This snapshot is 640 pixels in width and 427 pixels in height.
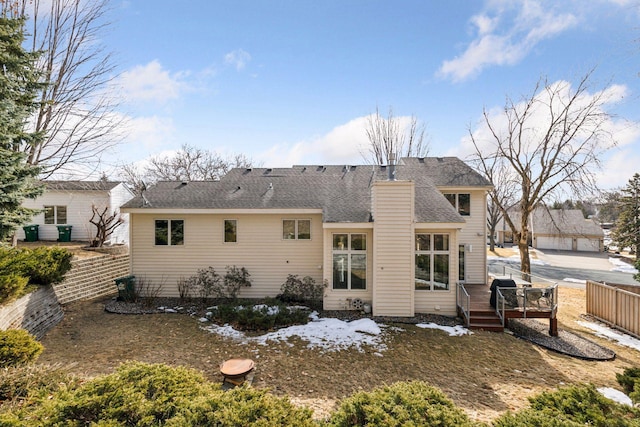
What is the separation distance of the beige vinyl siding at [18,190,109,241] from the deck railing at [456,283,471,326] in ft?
71.6

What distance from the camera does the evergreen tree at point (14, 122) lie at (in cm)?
797

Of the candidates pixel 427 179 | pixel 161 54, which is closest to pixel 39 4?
pixel 161 54

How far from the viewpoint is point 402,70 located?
1388 cm

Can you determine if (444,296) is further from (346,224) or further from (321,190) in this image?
(321,190)

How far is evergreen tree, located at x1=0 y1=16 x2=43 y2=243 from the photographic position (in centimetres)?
797

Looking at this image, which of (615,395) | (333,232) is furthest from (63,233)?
(615,395)

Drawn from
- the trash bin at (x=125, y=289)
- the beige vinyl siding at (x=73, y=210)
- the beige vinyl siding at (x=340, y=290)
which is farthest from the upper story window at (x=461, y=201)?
the beige vinyl siding at (x=73, y=210)

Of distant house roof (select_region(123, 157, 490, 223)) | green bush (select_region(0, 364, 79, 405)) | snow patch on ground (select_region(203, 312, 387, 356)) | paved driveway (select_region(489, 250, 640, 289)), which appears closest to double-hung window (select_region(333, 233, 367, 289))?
distant house roof (select_region(123, 157, 490, 223))

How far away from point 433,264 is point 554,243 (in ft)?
142

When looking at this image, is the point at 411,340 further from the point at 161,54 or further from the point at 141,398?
the point at 161,54

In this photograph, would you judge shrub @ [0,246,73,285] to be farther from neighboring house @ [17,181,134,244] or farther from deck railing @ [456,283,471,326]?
deck railing @ [456,283,471,326]

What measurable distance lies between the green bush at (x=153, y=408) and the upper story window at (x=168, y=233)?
27.9 feet

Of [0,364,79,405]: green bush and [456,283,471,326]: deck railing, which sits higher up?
[0,364,79,405]: green bush

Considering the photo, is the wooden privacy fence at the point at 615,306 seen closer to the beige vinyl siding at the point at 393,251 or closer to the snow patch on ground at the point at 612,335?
the snow patch on ground at the point at 612,335
